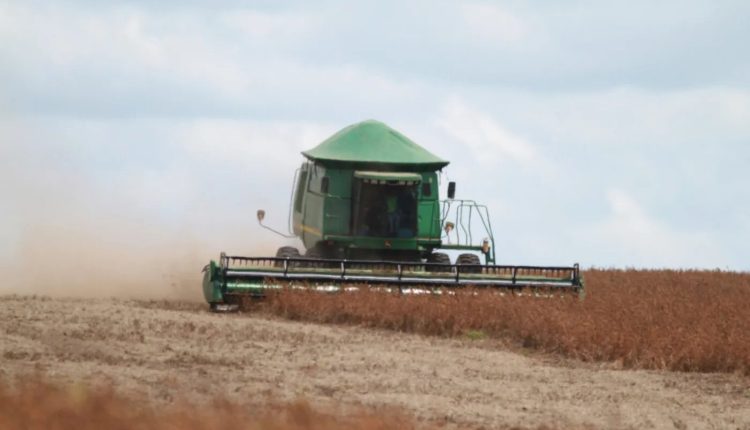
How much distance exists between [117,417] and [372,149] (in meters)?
17.6

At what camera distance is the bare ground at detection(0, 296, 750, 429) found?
12.9 meters

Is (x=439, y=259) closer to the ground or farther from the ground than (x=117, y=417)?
farther from the ground

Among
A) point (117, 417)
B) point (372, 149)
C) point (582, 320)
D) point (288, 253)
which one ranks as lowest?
point (117, 417)

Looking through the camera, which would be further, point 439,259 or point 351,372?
point 439,259

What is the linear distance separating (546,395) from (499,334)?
5.85 meters

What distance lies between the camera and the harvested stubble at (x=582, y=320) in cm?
1741

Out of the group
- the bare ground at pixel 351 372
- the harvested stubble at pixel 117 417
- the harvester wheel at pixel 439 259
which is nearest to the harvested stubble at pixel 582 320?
the bare ground at pixel 351 372

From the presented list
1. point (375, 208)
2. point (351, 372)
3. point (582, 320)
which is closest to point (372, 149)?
point (375, 208)

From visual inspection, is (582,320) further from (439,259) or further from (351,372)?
(439,259)

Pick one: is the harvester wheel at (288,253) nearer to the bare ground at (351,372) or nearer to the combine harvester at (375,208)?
the combine harvester at (375,208)

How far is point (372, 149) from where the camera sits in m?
25.8

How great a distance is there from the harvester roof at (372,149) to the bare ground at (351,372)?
5.86 meters

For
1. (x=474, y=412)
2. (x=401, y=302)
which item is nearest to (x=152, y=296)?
(x=401, y=302)

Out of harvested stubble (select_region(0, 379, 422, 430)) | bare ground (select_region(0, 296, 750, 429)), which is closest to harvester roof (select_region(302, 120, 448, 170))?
bare ground (select_region(0, 296, 750, 429))
